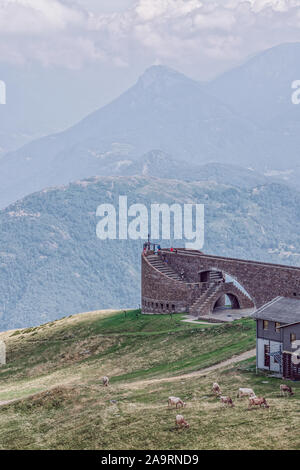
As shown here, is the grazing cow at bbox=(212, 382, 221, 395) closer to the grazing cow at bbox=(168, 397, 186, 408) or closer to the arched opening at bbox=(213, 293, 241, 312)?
the grazing cow at bbox=(168, 397, 186, 408)

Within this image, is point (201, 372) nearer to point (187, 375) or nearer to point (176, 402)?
point (187, 375)

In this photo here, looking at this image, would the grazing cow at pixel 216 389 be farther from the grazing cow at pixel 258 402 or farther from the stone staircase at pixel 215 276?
the stone staircase at pixel 215 276

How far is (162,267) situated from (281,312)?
152 ft

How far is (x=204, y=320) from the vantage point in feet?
316

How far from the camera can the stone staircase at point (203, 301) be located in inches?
3905

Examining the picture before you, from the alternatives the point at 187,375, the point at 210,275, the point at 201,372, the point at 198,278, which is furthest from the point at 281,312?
the point at 210,275

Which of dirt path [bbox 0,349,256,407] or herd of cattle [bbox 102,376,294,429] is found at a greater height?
herd of cattle [bbox 102,376,294,429]

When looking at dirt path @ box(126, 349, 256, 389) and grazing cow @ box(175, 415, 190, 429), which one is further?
dirt path @ box(126, 349, 256, 389)

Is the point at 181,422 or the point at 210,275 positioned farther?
the point at 210,275

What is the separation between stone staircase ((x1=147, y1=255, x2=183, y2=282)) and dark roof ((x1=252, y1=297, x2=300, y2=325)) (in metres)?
39.6

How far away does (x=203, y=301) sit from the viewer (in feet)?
330

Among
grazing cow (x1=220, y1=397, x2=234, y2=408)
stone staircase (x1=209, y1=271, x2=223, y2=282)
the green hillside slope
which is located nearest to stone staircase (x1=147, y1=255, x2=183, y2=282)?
stone staircase (x1=209, y1=271, x2=223, y2=282)

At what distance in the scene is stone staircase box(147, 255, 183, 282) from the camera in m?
110

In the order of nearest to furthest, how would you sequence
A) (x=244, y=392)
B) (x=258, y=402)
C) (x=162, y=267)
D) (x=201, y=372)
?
(x=258, y=402), (x=244, y=392), (x=201, y=372), (x=162, y=267)
